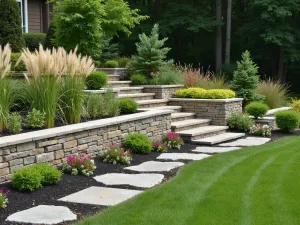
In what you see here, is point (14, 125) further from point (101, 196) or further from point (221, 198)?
point (221, 198)

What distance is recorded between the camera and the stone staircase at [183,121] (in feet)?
30.9

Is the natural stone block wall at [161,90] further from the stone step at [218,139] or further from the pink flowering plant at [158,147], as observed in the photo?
the pink flowering plant at [158,147]

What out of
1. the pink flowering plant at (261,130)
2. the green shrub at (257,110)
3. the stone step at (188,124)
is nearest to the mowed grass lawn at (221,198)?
the stone step at (188,124)

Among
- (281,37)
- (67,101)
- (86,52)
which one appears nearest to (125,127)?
(67,101)

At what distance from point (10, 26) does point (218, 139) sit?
6305mm

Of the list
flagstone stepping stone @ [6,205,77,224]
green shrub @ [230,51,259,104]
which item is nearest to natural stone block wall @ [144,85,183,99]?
green shrub @ [230,51,259,104]

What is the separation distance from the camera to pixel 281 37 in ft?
70.8

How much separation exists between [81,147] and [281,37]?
17.1 meters

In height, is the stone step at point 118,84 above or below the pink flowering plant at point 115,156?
above

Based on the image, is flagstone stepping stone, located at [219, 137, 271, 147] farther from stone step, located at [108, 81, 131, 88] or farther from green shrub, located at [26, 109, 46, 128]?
green shrub, located at [26, 109, 46, 128]

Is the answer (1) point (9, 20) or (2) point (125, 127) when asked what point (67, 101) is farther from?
(1) point (9, 20)

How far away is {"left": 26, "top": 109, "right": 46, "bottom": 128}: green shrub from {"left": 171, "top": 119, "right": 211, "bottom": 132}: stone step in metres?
3.51

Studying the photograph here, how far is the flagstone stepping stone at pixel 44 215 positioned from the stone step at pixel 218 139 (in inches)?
194

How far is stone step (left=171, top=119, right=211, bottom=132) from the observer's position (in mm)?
9670
